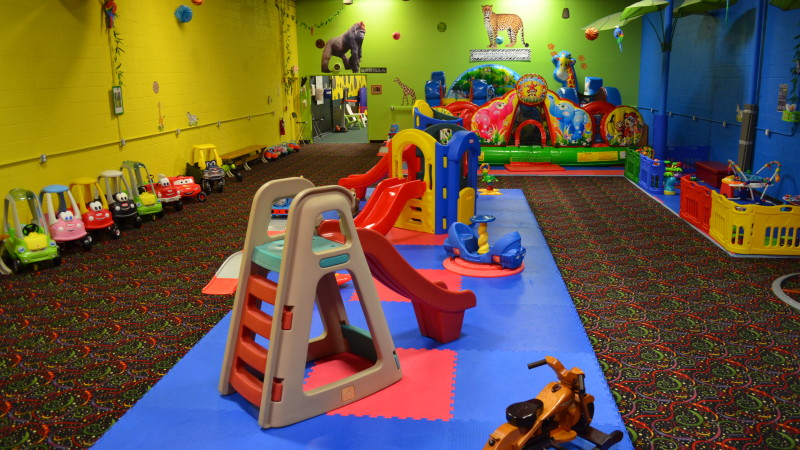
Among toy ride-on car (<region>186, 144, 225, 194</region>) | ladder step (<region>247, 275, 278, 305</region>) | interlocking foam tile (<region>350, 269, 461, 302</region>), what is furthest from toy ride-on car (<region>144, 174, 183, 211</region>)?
ladder step (<region>247, 275, 278, 305</region>)

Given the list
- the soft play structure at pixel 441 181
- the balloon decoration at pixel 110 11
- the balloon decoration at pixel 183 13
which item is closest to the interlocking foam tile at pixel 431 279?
the soft play structure at pixel 441 181

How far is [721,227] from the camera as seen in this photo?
6.25 metres

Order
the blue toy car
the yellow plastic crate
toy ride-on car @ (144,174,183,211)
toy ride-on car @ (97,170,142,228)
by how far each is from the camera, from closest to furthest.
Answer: the blue toy car
the yellow plastic crate
toy ride-on car @ (97,170,142,228)
toy ride-on car @ (144,174,183,211)

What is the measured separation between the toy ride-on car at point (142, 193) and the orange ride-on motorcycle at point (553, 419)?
6.04 meters

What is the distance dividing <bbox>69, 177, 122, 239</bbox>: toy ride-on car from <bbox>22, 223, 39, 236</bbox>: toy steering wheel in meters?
0.69

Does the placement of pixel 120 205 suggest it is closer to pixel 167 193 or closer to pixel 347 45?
pixel 167 193

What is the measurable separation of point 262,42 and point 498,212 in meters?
8.16

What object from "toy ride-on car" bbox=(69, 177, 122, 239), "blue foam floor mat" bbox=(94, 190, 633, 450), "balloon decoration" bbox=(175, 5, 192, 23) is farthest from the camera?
"balloon decoration" bbox=(175, 5, 192, 23)

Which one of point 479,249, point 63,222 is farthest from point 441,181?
point 63,222

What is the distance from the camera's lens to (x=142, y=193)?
25.6 feet

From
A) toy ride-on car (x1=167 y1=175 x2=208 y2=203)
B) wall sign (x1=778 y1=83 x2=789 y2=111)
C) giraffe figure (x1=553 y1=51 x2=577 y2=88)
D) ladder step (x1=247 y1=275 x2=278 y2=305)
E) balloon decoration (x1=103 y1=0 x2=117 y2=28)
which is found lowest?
toy ride-on car (x1=167 y1=175 x2=208 y2=203)

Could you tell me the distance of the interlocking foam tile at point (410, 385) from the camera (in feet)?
10.8

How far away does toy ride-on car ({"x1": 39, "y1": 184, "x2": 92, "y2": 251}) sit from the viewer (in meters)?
6.29

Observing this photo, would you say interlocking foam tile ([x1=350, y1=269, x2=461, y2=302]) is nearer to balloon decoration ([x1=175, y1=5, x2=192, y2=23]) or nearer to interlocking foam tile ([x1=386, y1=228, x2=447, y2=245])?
interlocking foam tile ([x1=386, y1=228, x2=447, y2=245])
